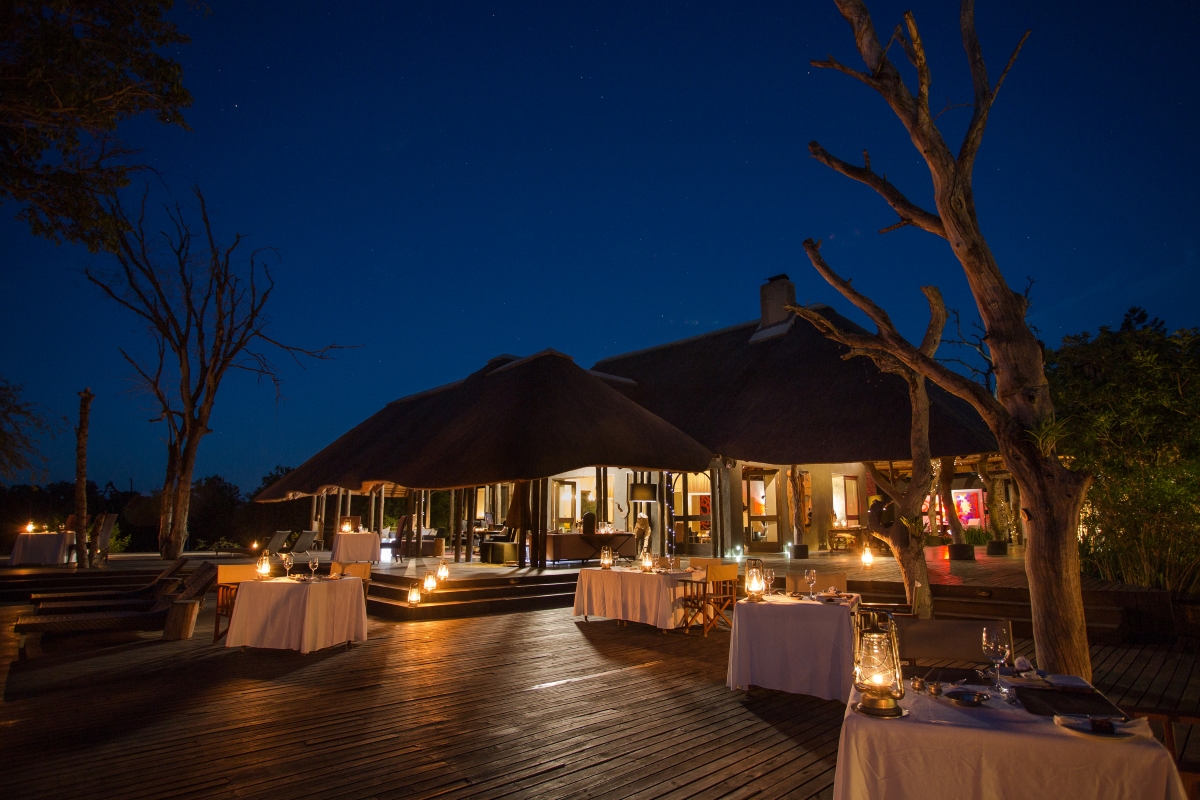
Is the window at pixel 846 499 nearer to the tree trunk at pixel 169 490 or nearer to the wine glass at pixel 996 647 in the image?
the wine glass at pixel 996 647

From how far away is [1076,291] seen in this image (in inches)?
3895

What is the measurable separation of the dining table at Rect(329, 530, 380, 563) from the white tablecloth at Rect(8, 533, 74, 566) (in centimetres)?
513

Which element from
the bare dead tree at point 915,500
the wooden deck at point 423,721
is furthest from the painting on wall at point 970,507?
the bare dead tree at point 915,500

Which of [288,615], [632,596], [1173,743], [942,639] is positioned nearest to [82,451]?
[288,615]

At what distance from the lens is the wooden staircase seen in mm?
9289

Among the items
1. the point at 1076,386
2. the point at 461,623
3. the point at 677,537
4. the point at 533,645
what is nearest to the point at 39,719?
the point at 533,645

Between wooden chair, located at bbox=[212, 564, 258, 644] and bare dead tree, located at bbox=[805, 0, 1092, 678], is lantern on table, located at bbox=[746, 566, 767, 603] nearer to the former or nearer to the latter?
bare dead tree, located at bbox=[805, 0, 1092, 678]

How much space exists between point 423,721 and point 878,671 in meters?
3.15

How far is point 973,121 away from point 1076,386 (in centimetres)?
1354

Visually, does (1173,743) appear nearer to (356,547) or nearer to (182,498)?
(356,547)

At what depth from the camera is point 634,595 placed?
8.02 m

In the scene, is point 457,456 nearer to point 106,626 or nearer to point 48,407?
point 106,626

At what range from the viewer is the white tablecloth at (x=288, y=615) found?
6449 mm

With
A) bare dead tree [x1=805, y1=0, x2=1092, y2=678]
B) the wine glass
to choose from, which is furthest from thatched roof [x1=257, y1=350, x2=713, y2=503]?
the wine glass
